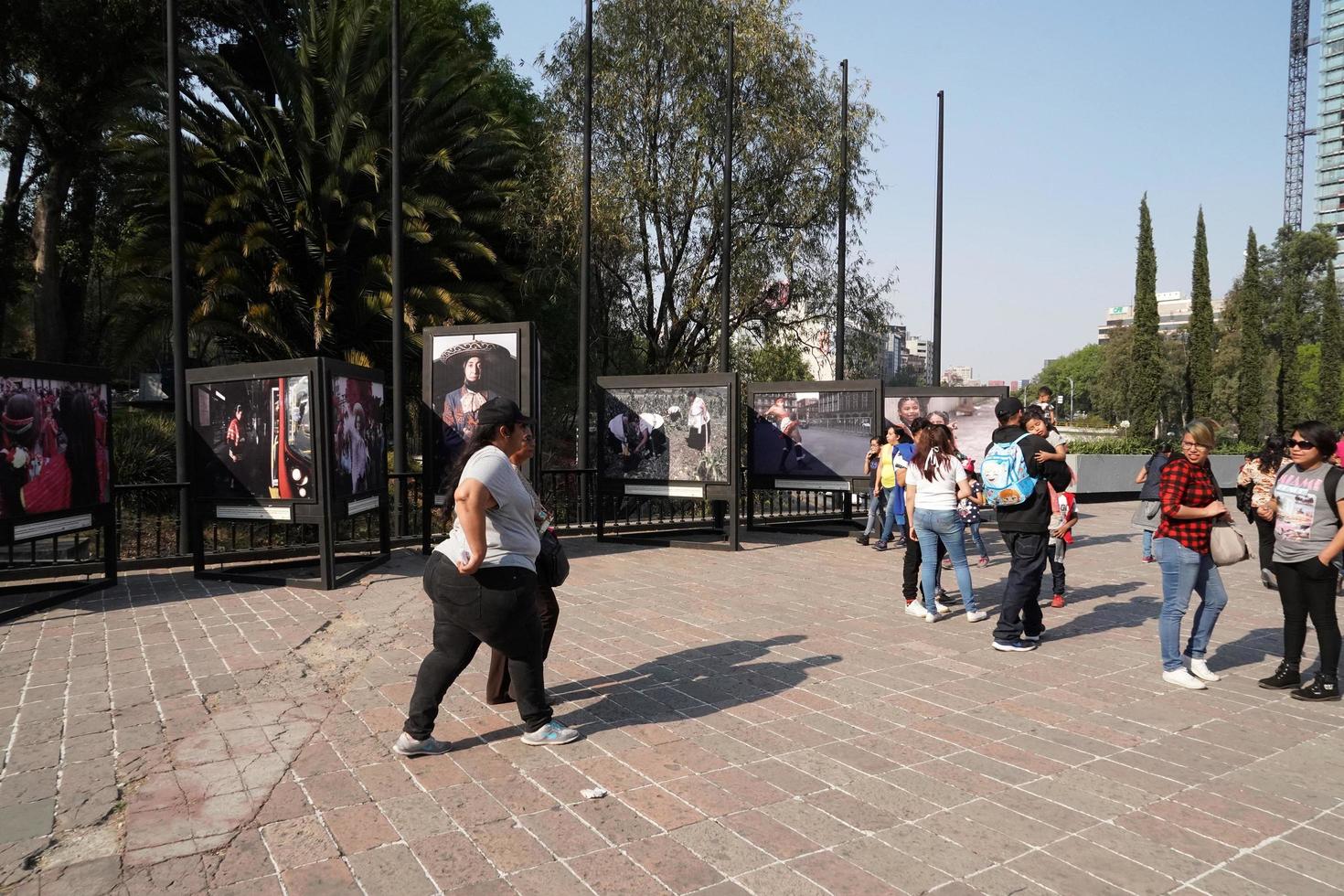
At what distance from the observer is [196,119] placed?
62.4 ft

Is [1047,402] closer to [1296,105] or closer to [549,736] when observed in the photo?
[549,736]

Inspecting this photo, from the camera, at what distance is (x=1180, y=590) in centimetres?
599

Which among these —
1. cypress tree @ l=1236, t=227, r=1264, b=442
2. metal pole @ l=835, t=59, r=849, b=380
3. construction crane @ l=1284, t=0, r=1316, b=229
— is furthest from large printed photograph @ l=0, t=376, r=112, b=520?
construction crane @ l=1284, t=0, r=1316, b=229

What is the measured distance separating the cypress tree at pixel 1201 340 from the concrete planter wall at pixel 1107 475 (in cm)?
2801

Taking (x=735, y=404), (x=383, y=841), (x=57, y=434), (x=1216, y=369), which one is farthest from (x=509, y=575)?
(x=1216, y=369)

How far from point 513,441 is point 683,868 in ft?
7.47

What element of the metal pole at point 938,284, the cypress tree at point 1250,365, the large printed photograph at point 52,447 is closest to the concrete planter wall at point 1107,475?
the metal pole at point 938,284

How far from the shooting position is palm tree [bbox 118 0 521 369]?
18578mm

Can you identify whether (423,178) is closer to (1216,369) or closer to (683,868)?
(683,868)

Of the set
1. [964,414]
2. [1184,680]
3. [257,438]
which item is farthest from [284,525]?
[1184,680]

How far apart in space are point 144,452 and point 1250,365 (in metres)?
53.8

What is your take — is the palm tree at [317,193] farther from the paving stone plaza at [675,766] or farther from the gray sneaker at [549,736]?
the gray sneaker at [549,736]

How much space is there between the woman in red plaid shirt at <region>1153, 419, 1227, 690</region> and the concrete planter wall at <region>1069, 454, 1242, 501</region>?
54.1 ft

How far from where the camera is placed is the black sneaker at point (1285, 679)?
6.07m
